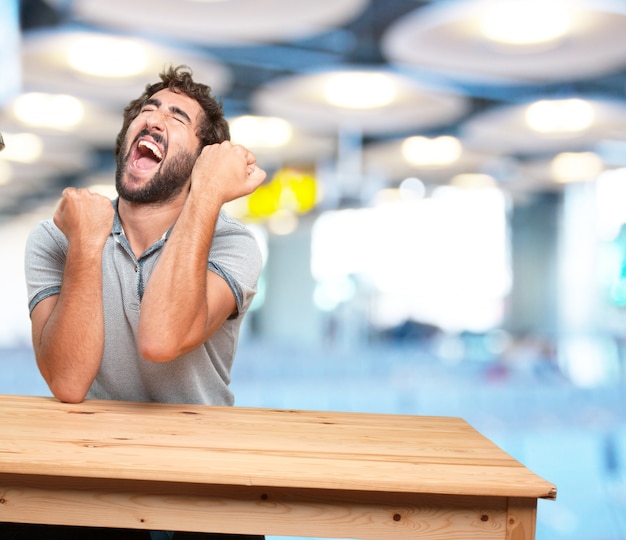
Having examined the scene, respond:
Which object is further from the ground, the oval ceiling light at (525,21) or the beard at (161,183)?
the oval ceiling light at (525,21)

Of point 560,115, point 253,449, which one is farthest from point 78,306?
point 560,115

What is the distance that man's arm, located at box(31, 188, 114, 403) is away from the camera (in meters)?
1.41

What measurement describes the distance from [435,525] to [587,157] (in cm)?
1082

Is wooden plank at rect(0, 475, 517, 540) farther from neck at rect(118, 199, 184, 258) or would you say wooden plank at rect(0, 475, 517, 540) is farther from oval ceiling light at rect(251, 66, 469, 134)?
oval ceiling light at rect(251, 66, 469, 134)

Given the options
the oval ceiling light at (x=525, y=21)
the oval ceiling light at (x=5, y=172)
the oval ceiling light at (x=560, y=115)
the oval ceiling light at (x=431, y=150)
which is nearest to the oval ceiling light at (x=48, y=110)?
the oval ceiling light at (x=5, y=172)

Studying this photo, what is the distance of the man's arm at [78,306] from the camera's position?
141cm

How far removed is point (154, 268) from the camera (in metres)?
1.44

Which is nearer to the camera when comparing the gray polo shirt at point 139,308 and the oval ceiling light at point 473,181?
the gray polo shirt at point 139,308

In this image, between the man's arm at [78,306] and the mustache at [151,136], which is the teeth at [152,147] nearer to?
the mustache at [151,136]

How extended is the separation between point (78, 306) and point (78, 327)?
0.04 metres

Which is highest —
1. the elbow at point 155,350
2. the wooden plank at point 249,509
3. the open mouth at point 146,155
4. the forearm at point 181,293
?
the open mouth at point 146,155

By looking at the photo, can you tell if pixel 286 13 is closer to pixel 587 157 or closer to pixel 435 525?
pixel 435 525

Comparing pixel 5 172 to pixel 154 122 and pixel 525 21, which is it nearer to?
pixel 525 21

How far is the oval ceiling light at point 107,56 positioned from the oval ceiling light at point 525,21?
2.82 meters
